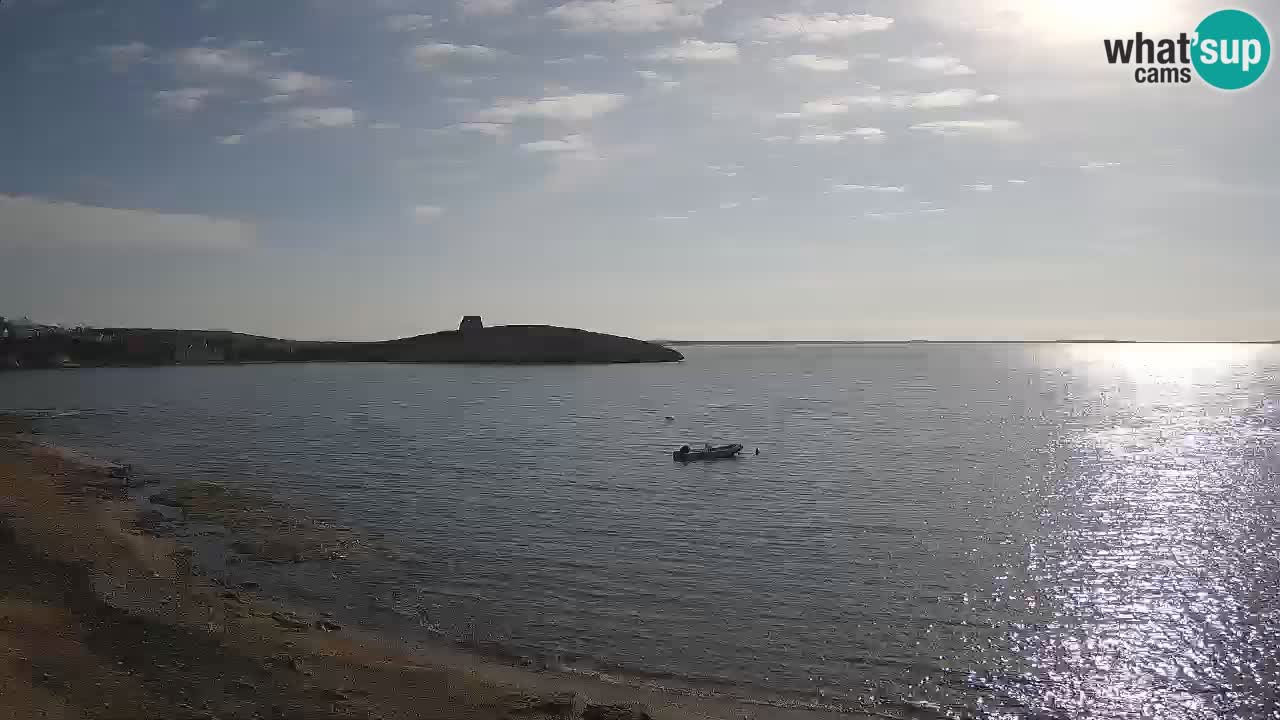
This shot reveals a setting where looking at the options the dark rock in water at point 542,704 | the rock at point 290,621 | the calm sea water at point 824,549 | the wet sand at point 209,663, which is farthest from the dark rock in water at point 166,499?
the dark rock in water at point 542,704

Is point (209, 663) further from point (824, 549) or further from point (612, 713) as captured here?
point (824, 549)

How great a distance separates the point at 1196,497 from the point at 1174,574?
1615 cm

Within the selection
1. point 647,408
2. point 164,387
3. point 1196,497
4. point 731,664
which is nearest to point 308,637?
point 731,664

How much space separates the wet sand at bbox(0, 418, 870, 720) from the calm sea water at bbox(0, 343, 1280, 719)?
4.98ft

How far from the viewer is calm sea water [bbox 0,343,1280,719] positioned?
16875 mm

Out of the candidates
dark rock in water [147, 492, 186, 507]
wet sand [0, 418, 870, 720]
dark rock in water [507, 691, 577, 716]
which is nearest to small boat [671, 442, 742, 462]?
dark rock in water [147, 492, 186, 507]

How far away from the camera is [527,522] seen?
30625 mm

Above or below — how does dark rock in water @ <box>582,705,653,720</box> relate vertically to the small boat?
below

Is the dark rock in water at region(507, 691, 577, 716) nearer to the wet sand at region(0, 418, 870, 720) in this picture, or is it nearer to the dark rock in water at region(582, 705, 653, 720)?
the wet sand at region(0, 418, 870, 720)

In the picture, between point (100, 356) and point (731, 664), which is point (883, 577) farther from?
point (100, 356)

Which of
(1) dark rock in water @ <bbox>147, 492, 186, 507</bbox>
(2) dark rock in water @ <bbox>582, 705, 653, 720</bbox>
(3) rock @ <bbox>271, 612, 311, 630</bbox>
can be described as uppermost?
(1) dark rock in water @ <bbox>147, 492, 186, 507</bbox>

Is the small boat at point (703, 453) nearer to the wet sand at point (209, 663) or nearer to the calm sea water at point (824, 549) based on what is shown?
the calm sea water at point (824, 549)

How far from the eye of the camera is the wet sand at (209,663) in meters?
13.5

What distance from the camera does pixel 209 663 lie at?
49.5ft
